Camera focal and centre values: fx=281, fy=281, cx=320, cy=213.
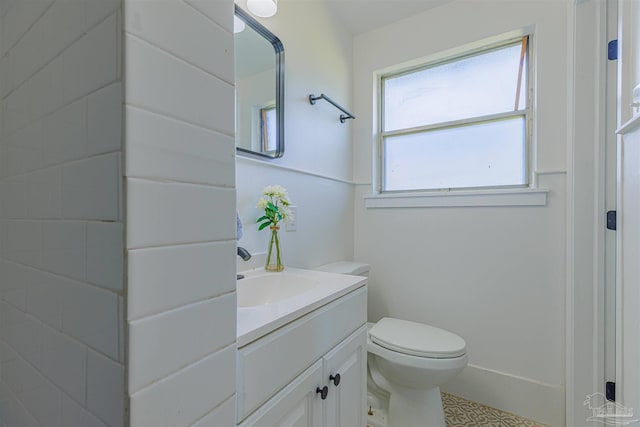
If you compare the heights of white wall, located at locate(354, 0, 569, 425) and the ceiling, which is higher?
the ceiling

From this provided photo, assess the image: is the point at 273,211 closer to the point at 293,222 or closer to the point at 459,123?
the point at 293,222

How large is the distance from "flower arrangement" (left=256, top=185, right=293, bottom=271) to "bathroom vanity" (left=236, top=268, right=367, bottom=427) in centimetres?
7

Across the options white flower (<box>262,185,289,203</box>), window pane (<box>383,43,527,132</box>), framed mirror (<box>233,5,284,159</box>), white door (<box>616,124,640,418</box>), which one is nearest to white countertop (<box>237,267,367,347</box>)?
white flower (<box>262,185,289,203</box>)

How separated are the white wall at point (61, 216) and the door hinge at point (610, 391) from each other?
5.72ft

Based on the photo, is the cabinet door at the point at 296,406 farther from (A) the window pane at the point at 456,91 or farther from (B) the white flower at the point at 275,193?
(A) the window pane at the point at 456,91

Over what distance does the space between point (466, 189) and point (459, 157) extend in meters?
0.21

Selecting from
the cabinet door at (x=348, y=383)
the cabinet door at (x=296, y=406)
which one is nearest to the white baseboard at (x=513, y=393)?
the cabinet door at (x=348, y=383)

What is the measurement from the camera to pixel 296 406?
2.35 feet

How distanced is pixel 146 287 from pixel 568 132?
1795 millimetres

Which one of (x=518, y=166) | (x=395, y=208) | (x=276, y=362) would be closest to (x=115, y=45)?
(x=276, y=362)

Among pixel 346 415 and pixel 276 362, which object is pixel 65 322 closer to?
pixel 276 362

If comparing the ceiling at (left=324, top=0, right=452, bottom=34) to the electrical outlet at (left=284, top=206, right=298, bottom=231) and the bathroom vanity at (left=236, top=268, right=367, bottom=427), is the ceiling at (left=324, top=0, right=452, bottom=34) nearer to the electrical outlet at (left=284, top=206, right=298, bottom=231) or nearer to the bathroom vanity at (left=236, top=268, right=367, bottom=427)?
the electrical outlet at (left=284, top=206, right=298, bottom=231)

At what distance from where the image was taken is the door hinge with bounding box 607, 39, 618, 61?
117 cm

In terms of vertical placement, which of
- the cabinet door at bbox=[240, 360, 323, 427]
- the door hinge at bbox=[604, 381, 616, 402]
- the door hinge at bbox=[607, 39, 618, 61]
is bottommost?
the door hinge at bbox=[604, 381, 616, 402]
